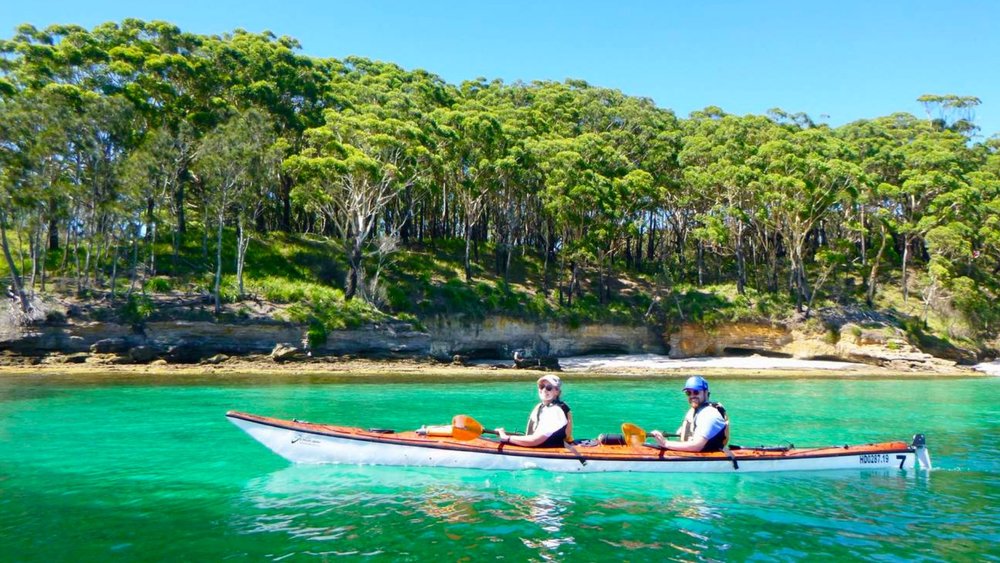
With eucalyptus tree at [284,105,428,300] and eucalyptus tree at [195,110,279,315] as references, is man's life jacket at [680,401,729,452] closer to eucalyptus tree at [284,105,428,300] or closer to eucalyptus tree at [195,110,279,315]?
eucalyptus tree at [284,105,428,300]

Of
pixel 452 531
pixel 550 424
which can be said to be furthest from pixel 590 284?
pixel 452 531

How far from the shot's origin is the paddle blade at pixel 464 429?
11.5 meters

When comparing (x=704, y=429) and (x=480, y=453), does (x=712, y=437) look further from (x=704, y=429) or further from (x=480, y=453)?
(x=480, y=453)

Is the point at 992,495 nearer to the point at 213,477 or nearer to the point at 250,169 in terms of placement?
the point at 213,477

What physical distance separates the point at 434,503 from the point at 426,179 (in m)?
30.2

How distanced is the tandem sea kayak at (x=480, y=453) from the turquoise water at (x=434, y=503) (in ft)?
0.62

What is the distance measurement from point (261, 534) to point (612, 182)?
119ft

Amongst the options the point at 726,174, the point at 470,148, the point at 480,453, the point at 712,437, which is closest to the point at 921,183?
the point at 726,174

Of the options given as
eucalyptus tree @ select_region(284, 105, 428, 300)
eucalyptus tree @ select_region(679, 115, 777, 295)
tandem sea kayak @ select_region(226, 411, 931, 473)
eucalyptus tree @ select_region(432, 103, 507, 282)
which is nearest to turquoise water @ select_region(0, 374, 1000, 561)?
tandem sea kayak @ select_region(226, 411, 931, 473)

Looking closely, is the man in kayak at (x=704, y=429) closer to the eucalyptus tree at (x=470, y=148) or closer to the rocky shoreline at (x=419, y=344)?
the rocky shoreline at (x=419, y=344)

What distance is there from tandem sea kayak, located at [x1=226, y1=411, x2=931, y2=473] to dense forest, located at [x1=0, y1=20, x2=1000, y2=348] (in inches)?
922

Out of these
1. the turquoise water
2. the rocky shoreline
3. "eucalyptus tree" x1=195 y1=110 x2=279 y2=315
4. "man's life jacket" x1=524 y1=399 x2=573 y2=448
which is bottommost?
the turquoise water

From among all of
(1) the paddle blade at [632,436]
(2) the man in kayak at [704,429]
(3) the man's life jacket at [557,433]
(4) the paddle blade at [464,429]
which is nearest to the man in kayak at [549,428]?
(3) the man's life jacket at [557,433]

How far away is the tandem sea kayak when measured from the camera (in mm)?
11172
